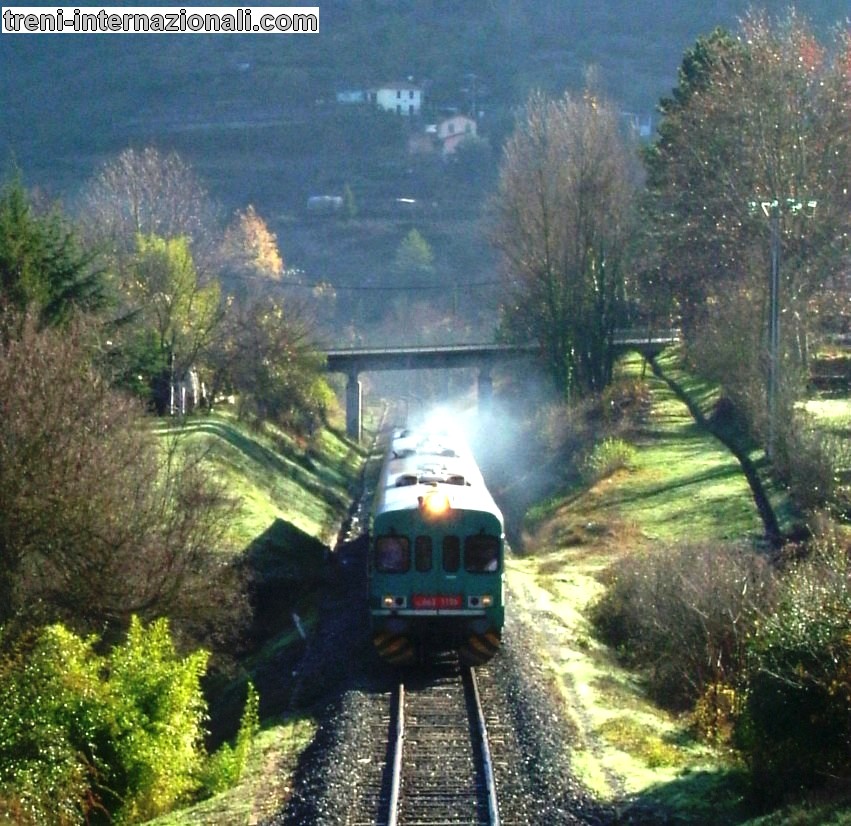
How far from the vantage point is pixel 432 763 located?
47.2 feet

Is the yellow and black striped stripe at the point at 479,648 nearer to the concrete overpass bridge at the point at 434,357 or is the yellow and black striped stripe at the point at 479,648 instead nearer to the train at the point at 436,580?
the train at the point at 436,580

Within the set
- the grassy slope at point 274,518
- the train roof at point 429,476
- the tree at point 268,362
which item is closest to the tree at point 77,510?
the grassy slope at point 274,518

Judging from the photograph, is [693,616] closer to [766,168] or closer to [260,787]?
[260,787]

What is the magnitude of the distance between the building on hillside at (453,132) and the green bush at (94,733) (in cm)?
10115

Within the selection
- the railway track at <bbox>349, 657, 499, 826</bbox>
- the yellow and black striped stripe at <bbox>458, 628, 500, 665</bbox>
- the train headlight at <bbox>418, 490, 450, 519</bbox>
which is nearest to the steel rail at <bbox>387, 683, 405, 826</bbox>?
the railway track at <bbox>349, 657, 499, 826</bbox>

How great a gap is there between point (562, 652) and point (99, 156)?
8796 cm

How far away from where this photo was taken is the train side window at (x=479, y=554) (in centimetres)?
1878

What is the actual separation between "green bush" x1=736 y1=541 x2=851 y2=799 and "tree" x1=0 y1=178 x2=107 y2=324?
1595 centimetres

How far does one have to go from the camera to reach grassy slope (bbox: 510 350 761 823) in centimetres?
1402

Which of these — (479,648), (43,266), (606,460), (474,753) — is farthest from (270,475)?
(474,753)

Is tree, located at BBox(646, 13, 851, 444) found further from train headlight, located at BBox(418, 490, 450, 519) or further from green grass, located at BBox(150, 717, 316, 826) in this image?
green grass, located at BBox(150, 717, 316, 826)

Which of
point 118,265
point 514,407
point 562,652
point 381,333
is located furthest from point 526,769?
point 381,333

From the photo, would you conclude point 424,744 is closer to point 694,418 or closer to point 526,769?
point 526,769

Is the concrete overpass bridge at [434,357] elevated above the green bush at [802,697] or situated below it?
above
